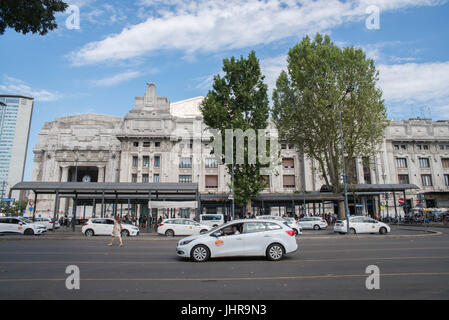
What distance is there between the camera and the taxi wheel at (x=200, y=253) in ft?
30.2

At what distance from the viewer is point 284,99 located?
28625 mm

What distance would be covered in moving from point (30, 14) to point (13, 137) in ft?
464

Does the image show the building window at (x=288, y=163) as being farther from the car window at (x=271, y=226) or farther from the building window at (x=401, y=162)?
the car window at (x=271, y=226)

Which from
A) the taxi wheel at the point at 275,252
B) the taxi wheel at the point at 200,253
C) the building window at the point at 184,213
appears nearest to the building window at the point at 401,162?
the building window at the point at 184,213

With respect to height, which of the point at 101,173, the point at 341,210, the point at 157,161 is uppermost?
the point at 157,161

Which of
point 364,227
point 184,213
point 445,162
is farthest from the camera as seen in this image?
point 445,162

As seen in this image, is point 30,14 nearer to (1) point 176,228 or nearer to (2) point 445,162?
(1) point 176,228

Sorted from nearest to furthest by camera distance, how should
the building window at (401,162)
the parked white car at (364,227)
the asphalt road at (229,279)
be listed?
the asphalt road at (229,279) < the parked white car at (364,227) < the building window at (401,162)

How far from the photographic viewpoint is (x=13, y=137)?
399ft

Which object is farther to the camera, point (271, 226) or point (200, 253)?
point (271, 226)

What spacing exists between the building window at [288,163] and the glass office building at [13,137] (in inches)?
4674

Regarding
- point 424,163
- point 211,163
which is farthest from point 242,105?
point 424,163

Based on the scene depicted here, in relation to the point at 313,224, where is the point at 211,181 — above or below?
above

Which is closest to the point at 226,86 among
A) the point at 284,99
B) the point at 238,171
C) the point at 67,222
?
the point at 284,99
